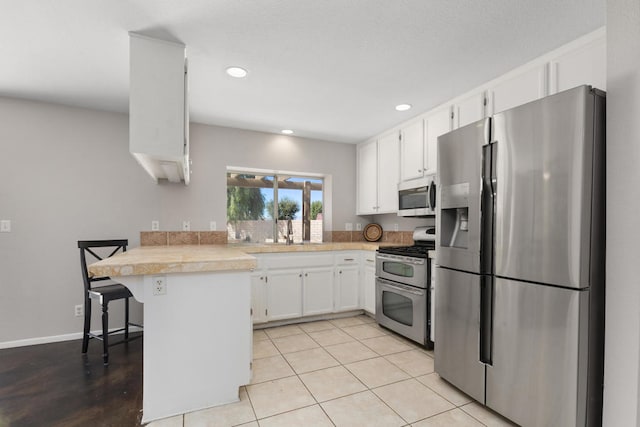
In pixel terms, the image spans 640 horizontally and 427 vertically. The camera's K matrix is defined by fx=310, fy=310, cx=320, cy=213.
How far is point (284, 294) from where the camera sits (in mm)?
3443

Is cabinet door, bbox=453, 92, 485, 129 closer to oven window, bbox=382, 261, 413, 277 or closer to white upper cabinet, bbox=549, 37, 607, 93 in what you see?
white upper cabinet, bbox=549, 37, 607, 93

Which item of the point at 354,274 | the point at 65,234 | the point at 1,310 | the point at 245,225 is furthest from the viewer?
the point at 245,225

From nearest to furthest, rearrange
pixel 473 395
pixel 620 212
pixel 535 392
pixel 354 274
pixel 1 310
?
pixel 620 212 → pixel 535 392 → pixel 473 395 → pixel 1 310 → pixel 354 274

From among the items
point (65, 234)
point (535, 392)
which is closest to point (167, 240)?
point (65, 234)

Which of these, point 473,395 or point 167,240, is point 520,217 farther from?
point 167,240

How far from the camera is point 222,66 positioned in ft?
7.71

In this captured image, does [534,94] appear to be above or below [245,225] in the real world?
above

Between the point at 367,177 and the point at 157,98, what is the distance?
9.36ft

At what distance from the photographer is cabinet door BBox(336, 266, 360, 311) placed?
12.2 feet

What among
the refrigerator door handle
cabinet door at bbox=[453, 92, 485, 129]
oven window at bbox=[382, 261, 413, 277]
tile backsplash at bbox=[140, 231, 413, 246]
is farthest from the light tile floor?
cabinet door at bbox=[453, 92, 485, 129]

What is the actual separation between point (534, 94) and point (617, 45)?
0.82 meters

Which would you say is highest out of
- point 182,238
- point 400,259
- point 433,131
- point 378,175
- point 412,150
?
point 433,131

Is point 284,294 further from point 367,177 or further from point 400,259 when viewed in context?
point 367,177

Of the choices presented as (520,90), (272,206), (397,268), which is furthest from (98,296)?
(520,90)
